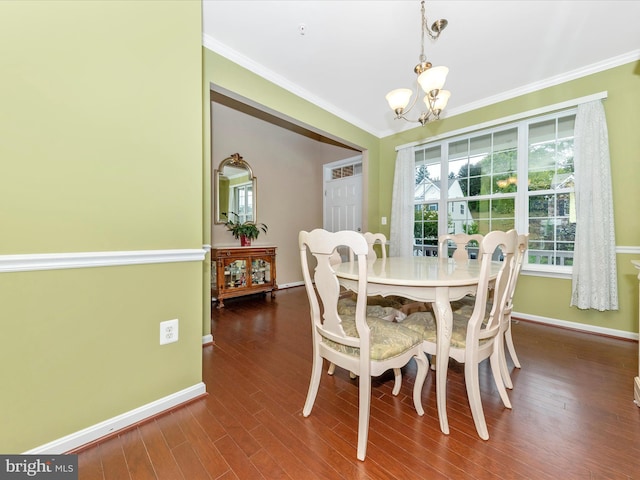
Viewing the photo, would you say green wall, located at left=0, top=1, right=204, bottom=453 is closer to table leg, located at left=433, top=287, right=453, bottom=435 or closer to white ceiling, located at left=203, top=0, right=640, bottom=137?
white ceiling, located at left=203, top=0, right=640, bottom=137

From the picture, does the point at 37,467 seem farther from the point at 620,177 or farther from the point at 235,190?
the point at 620,177

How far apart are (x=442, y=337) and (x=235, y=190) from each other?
360 centimetres

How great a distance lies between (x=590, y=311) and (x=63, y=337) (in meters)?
4.20

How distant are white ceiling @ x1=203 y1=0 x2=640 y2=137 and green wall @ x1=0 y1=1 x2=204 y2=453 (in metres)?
0.81

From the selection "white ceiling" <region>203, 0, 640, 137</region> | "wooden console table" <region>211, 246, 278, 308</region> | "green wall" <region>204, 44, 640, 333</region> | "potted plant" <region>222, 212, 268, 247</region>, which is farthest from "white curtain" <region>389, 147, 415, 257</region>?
"potted plant" <region>222, 212, 268, 247</region>

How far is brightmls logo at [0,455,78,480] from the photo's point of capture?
3.50 feet

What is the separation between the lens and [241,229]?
3.99m

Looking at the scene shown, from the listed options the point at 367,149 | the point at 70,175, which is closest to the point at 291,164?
the point at 367,149

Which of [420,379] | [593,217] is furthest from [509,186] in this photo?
[420,379]

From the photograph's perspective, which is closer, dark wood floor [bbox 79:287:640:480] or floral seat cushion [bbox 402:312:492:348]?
dark wood floor [bbox 79:287:640:480]

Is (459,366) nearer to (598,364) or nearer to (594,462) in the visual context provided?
(594,462)

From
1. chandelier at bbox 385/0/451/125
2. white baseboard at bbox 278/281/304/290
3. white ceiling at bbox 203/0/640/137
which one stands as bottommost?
white baseboard at bbox 278/281/304/290

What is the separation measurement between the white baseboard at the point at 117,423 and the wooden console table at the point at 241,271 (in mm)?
1979

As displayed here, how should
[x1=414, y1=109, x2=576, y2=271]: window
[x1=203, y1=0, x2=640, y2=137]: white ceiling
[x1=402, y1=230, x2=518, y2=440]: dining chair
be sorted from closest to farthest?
[x1=402, y1=230, x2=518, y2=440]: dining chair → [x1=203, y1=0, x2=640, y2=137]: white ceiling → [x1=414, y1=109, x2=576, y2=271]: window
